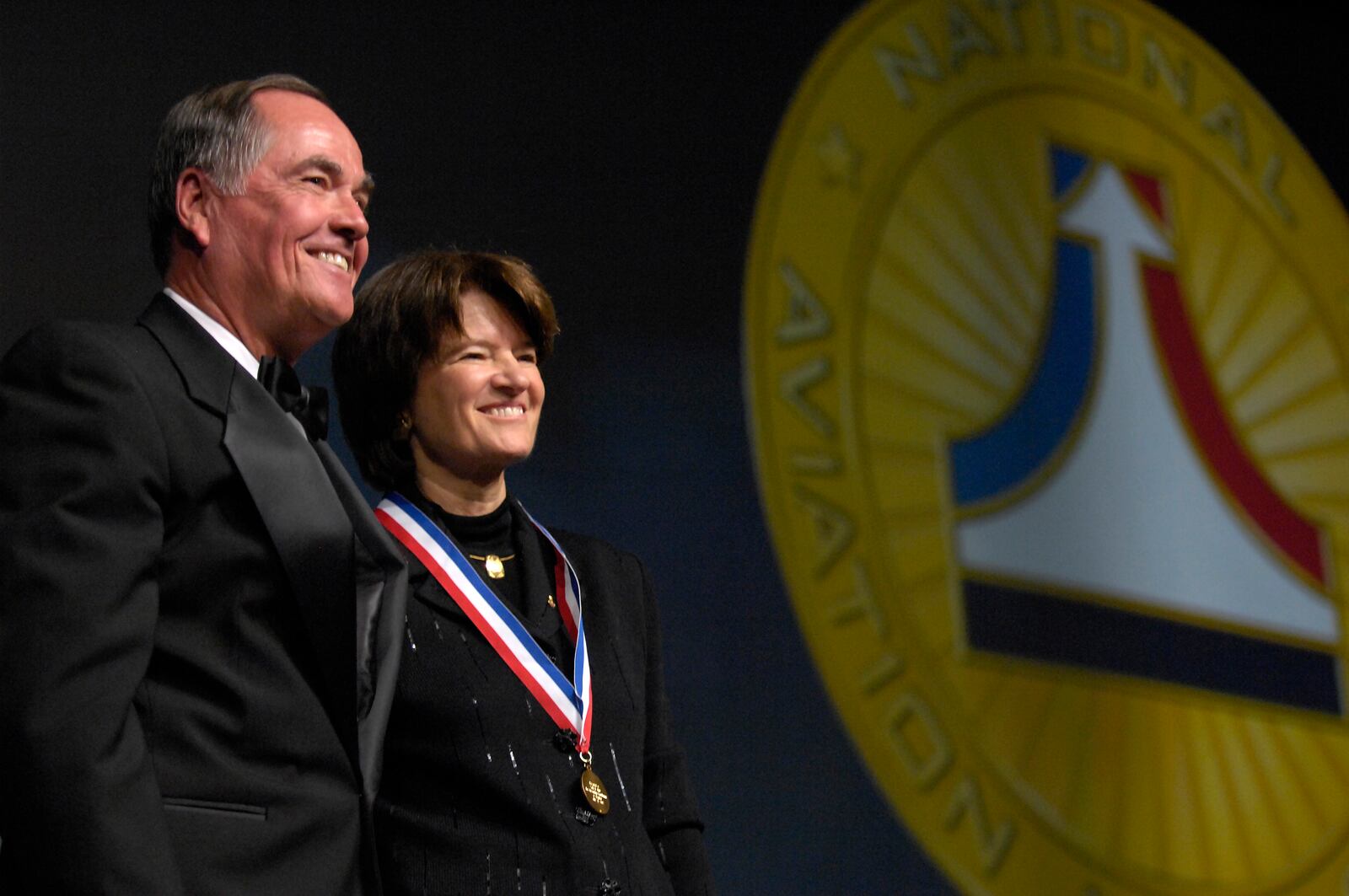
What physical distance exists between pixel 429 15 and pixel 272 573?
1824 mm

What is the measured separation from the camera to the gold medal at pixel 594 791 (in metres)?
2.06

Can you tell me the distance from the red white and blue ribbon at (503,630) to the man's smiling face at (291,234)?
1.01ft

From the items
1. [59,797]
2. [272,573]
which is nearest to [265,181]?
[272,573]

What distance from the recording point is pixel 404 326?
230 cm

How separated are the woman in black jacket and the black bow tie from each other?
0.28m

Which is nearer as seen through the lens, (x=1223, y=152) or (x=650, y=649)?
(x=650, y=649)

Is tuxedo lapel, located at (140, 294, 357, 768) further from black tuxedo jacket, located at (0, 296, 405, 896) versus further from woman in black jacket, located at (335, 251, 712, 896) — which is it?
woman in black jacket, located at (335, 251, 712, 896)

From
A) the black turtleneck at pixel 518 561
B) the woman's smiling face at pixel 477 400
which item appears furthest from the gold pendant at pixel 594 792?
the woman's smiling face at pixel 477 400

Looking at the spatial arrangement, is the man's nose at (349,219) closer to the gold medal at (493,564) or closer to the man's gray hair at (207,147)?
the man's gray hair at (207,147)

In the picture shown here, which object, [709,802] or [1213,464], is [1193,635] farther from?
A: [709,802]

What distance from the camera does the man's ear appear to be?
1.92 metres

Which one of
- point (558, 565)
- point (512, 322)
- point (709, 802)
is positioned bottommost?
point (709, 802)

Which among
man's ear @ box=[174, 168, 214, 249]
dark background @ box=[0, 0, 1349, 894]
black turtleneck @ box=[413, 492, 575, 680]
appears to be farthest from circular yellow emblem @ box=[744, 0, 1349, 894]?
man's ear @ box=[174, 168, 214, 249]

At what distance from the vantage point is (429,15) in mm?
3295
